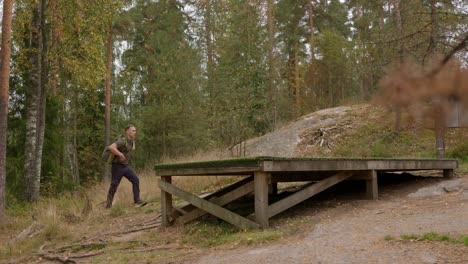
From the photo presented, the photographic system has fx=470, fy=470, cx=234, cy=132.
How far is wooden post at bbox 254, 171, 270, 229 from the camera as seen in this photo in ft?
20.7

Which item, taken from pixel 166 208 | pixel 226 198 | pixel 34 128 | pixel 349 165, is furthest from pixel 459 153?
pixel 34 128

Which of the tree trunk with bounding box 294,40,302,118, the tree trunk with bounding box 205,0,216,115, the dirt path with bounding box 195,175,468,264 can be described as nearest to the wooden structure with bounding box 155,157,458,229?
the dirt path with bounding box 195,175,468,264

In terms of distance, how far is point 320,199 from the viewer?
8625mm

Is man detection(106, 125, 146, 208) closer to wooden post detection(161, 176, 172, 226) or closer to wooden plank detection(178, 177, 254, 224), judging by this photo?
wooden post detection(161, 176, 172, 226)

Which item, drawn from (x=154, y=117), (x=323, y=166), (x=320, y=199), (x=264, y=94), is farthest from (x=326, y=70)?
(x=323, y=166)

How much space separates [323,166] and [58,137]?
11.8m

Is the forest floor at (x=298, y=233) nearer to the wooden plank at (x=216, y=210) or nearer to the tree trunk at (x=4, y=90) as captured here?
the wooden plank at (x=216, y=210)

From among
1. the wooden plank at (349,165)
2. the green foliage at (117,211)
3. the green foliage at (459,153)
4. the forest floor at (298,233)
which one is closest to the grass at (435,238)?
the forest floor at (298,233)

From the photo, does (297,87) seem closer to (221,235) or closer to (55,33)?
(55,33)

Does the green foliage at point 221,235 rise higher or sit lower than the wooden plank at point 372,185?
lower

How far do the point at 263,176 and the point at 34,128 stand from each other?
8.58 meters

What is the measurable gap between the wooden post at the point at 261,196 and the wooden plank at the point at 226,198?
49 centimetres

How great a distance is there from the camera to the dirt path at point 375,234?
15.5 feet

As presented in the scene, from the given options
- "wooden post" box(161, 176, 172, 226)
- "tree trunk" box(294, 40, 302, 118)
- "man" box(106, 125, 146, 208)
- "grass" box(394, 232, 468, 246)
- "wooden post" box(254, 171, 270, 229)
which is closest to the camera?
"grass" box(394, 232, 468, 246)
